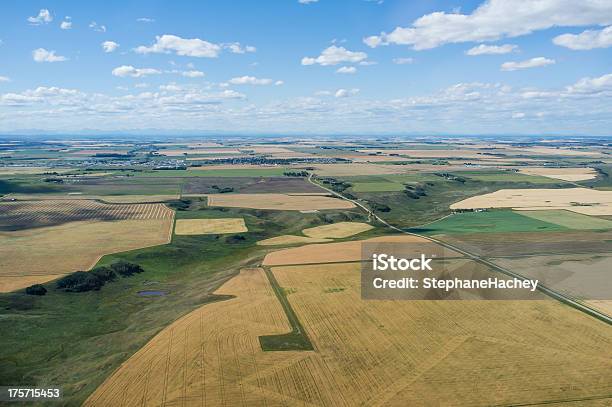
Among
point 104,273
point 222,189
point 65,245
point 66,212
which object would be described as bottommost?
point 104,273

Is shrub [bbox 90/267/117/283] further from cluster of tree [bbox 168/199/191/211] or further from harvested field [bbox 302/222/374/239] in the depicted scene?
cluster of tree [bbox 168/199/191/211]

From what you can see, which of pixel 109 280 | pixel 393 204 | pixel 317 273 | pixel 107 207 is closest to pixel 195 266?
pixel 109 280

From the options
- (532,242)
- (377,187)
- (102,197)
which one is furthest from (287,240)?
(377,187)

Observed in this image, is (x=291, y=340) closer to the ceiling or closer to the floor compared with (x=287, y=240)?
closer to the ceiling

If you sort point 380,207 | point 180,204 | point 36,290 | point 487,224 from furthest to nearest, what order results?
1. point 180,204
2. point 380,207
3. point 487,224
4. point 36,290

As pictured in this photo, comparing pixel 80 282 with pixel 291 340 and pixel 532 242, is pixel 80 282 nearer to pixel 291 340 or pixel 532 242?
pixel 291 340

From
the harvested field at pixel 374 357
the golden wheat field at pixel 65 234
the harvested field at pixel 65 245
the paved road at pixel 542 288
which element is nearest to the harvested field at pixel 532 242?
the paved road at pixel 542 288
